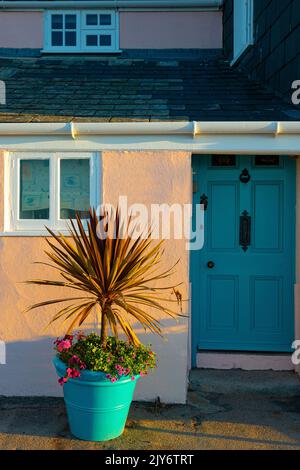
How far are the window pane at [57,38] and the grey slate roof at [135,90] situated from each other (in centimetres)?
54

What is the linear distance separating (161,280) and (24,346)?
1.54m

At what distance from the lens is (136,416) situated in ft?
15.4

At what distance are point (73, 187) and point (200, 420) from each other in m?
2.56

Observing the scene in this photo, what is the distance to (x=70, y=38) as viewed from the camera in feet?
28.5

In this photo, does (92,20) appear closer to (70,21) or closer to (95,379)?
Answer: (70,21)

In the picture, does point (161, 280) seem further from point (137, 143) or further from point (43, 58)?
point (43, 58)

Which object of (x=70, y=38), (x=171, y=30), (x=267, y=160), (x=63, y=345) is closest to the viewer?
(x=63, y=345)

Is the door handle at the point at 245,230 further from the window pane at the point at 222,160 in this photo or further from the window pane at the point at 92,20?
the window pane at the point at 92,20

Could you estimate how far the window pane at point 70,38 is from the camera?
342 inches

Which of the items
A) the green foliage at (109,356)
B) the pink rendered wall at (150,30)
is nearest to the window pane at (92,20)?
the pink rendered wall at (150,30)

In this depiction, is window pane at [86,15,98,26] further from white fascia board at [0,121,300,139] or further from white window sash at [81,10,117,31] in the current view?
white fascia board at [0,121,300,139]

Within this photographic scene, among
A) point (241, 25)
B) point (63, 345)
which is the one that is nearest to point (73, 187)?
point (63, 345)

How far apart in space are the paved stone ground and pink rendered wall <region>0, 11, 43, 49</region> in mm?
6146

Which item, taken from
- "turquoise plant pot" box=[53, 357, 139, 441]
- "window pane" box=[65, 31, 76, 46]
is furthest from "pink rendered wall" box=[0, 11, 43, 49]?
Result: "turquoise plant pot" box=[53, 357, 139, 441]
